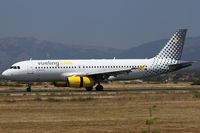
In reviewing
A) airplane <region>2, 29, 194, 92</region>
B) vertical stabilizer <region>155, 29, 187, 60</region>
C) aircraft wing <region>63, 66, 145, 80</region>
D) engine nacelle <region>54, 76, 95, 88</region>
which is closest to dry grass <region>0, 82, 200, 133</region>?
engine nacelle <region>54, 76, 95, 88</region>

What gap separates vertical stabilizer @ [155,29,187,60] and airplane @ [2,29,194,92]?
0.12 m

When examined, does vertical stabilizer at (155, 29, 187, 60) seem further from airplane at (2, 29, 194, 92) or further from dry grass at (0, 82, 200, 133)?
dry grass at (0, 82, 200, 133)

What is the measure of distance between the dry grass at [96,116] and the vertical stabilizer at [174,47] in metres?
23.6

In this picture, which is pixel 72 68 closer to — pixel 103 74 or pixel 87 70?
pixel 87 70

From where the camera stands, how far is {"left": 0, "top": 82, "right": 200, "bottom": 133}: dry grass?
952 inches

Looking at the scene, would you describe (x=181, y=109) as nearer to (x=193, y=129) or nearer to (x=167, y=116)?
(x=167, y=116)

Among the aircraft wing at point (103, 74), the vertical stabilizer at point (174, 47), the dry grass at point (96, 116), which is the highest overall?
the vertical stabilizer at point (174, 47)

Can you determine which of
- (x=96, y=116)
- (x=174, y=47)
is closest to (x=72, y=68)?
(x=174, y=47)

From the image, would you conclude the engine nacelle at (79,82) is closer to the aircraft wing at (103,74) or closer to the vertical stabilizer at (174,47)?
the aircraft wing at (103,74)

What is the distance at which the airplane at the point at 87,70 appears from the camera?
191ft

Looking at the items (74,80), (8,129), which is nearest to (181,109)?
(8,129)

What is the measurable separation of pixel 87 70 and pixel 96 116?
3095 centimetres

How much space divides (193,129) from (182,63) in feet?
125

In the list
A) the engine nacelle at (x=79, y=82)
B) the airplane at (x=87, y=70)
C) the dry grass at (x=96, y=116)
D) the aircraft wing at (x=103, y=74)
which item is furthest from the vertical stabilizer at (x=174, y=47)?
the dry grass at (x=96, y=116)
